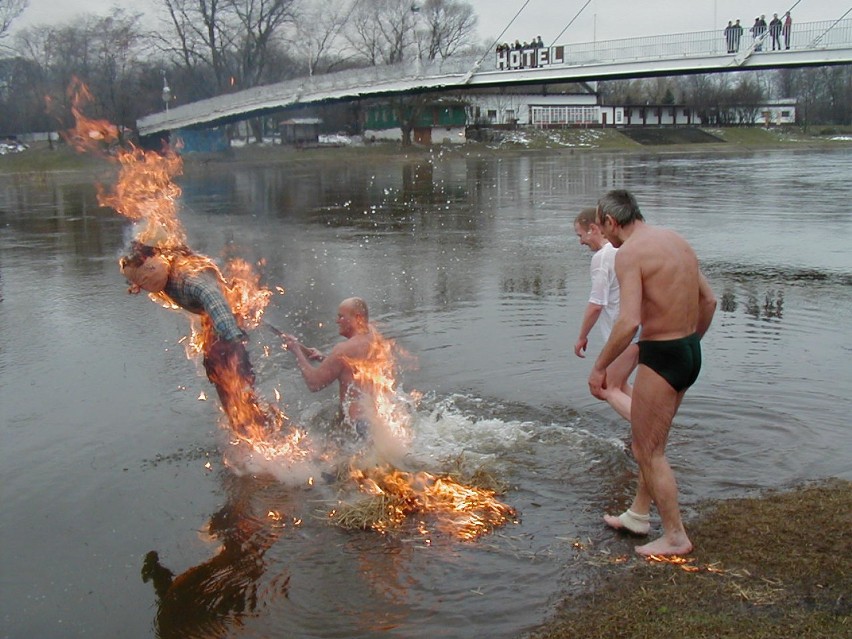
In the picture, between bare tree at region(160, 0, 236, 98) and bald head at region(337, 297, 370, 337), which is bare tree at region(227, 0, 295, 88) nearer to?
bare tree at region(160, 0, 236, 98)

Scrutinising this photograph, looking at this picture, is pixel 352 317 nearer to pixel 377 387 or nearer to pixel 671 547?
pixel 377 387

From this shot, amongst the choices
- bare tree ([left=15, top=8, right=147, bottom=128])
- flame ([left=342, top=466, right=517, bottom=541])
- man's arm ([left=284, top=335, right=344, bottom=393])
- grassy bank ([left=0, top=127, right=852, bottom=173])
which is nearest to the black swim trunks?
flame ([left=342, top=466, right=517, bottom=541])

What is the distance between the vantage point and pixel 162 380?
8695mm

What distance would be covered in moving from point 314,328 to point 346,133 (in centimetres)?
8374

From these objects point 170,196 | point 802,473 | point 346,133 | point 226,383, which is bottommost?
point 802,473

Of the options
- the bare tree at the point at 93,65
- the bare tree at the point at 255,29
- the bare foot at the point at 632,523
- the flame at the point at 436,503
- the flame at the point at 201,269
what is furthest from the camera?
the bare tree at the point at 255,29

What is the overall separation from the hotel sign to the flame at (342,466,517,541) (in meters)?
46.8

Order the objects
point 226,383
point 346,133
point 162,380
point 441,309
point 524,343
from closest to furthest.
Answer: point 226,383
point 162,380
point 524,343
point 441,309
point 346,133

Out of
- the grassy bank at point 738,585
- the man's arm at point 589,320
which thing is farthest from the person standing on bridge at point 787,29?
the grassy bank at point 738,585

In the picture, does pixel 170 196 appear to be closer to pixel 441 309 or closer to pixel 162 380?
pixel 162 380

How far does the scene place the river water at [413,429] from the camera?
474cm

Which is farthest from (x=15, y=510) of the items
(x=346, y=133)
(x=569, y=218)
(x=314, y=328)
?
(x=346, y=133)

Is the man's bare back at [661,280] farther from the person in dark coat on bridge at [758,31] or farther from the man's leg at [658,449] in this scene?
the person in dark coat on bridge at [758,31]

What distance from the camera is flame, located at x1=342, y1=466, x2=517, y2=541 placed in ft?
17.8
